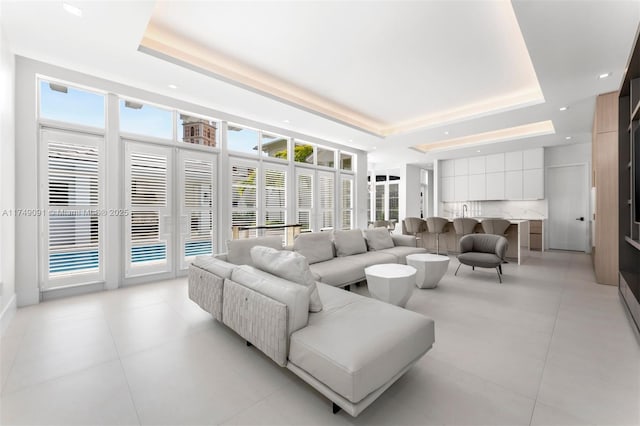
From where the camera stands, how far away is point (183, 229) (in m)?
4.66

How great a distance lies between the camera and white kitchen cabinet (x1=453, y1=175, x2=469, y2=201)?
871 centimetres

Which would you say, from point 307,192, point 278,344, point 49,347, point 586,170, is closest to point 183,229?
point 49,347

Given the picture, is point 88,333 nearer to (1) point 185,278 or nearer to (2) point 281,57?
(1) point 185,278

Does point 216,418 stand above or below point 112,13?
below

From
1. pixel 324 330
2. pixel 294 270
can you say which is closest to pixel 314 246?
pixel 294 270

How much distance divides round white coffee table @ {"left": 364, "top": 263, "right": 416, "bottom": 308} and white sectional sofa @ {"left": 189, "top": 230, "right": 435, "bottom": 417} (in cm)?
72

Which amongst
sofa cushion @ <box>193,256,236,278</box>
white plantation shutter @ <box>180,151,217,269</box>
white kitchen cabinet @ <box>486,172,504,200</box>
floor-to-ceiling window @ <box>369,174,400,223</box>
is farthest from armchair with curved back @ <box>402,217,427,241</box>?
sofa cushion @ <box>193,256,236,278</box>

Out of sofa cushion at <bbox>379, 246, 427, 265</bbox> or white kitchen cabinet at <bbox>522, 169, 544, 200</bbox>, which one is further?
white kitchen cabinet at <bbox>522, 169, 544, 200</bbox>

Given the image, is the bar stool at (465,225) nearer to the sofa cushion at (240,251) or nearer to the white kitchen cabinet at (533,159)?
the white kitchen cabinet at (533,159)

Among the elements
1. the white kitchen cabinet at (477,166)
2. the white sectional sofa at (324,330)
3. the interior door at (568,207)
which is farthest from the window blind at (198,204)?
the interior door at (568,207)

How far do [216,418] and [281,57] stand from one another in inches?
149

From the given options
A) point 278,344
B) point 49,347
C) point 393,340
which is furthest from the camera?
point 49,347

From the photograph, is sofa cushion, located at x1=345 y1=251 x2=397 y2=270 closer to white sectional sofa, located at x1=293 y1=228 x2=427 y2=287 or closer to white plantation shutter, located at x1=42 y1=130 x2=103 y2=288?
white sectional sofa, located at x1=293 y1=228 x2=427 y2=287

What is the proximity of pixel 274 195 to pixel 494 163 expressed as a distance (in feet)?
21.8
